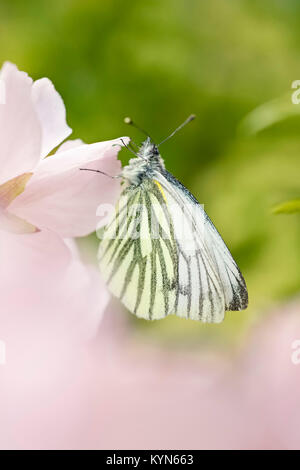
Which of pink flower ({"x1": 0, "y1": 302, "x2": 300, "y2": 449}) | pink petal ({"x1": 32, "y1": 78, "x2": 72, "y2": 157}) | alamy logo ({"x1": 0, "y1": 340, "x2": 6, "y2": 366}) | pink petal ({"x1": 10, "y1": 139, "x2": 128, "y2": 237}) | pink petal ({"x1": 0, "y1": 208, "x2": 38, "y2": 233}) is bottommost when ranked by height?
pink flower ({"x1": 0, "y1": 302, "x2": 300, "y2": 449})


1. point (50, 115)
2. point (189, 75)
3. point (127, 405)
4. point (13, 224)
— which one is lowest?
point (127, 405)

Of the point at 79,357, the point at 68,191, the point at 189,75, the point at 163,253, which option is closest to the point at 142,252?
the point at 163,253

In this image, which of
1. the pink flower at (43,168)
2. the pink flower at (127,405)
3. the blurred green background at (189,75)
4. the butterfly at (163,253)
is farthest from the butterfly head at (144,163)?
the blurred green background at (189,75)

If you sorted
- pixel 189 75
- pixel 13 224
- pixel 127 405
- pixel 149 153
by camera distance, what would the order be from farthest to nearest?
pixel 189 75, pixel 149 153, pixel 13 224, pixel 127 405

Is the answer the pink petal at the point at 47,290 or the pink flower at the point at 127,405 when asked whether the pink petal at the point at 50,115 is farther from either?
the pink flower at the point at 127,405

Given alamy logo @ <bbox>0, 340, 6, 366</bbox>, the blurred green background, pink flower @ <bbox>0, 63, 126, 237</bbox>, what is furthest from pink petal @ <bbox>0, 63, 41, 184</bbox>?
the blurred green background

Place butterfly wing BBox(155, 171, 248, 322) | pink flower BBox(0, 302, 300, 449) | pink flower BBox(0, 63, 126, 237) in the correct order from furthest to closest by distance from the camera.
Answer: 1. butterfly wing BBox(155, 171, 248, 322)
2. pink flower BBox(0, 63, 126, 237)
3. pink flower BBox(0, 302, 300, 449)

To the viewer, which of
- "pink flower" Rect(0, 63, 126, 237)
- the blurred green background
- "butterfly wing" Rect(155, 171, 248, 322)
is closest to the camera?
"pink flower" Rect(0, 63, 126, 237)

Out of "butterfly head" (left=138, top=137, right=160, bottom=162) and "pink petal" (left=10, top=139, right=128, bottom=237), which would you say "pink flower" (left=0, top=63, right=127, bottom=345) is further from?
"butterfly head" (left=138, top=137, right=160, bottom=162)

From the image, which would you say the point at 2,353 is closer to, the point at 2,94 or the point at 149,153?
the point at 2,94
